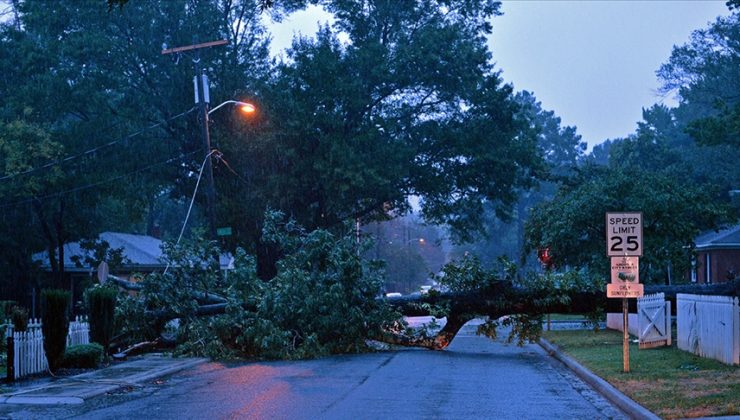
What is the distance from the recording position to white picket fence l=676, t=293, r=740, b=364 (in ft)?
55.8

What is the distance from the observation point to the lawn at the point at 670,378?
40.1ft

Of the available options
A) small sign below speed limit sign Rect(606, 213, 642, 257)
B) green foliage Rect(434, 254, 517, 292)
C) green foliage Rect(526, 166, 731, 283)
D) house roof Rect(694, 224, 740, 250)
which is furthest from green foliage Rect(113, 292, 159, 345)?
house roof Rect(694, 224, 740, 250)

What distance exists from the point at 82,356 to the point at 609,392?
10969 mm

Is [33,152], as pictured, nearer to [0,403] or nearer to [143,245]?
[143,245]

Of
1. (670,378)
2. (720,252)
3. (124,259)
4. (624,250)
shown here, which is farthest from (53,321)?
(720,252)

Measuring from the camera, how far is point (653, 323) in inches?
894

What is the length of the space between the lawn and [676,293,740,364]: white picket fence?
0.77ft

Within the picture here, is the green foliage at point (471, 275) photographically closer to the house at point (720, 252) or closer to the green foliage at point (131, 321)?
the green foliage at point (131, 321)

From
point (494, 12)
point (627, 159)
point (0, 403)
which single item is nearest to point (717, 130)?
point (494, 12)

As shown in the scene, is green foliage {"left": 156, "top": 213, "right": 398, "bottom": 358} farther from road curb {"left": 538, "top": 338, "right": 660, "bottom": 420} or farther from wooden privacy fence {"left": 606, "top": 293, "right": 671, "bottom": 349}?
wooden privacy fence {"left": 606, "top": 293, "right": 671, "bottom": 349}

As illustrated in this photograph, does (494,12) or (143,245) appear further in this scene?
(143,245)

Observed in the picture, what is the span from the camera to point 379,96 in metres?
41.4

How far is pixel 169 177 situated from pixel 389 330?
19.6 m

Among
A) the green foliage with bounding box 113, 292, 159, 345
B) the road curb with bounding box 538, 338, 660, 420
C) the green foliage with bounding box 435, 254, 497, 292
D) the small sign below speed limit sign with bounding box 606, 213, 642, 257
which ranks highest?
the small sign below speed limit sign with bounding box 606, 213, 642, 257
